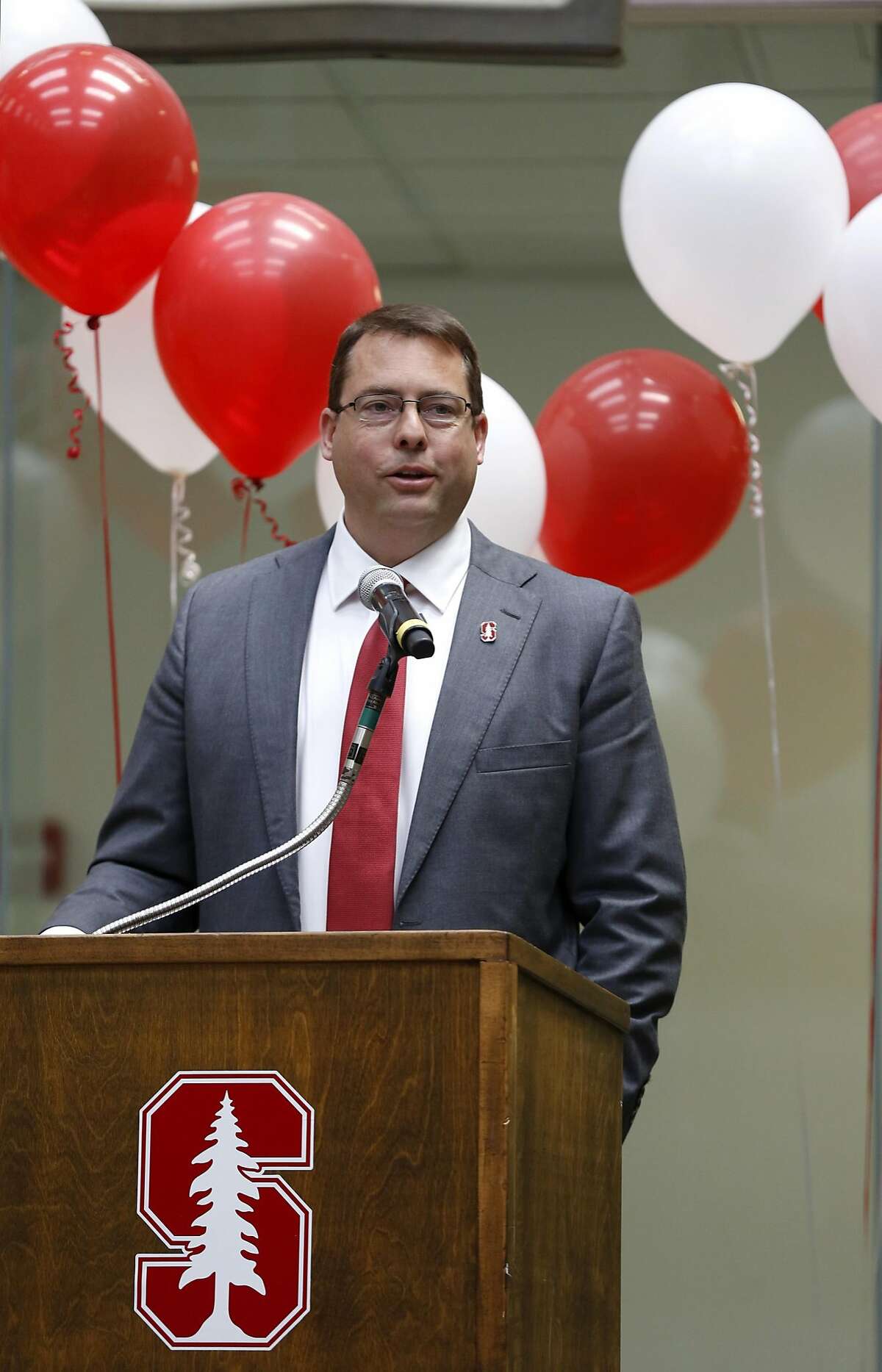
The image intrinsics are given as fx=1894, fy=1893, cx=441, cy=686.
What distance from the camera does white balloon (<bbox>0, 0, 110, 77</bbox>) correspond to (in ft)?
9.48

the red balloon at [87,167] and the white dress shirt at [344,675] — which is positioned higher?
the red balloon at [87,167]

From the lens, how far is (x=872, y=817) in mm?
3586

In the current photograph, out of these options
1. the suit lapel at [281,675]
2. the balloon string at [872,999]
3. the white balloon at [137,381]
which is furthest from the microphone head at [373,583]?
the balloon string at [872,999]

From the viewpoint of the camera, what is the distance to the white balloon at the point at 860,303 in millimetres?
2699

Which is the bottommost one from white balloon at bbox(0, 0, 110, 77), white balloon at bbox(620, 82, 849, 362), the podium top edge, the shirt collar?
the podium top edge

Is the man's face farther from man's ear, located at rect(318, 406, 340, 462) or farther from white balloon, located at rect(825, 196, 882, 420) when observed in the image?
white balloon, located at rect(825, 196, 882, 420)

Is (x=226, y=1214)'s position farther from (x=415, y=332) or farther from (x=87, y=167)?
(x=87, y=167)

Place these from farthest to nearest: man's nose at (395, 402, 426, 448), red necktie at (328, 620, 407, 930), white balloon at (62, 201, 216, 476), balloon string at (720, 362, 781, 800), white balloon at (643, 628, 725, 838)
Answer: white balloon at (643, 628, 725, 838) < balloon string at (720, 362, 781, 800) < white balloon at (62, 201, 216, 476) < man's nose at (395, 402, 426, 448) < red necktie at (328, 620, 407, 930)

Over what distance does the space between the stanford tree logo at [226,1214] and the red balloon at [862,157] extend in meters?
1.97

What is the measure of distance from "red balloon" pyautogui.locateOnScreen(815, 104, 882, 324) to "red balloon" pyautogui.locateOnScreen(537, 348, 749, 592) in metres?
0.25

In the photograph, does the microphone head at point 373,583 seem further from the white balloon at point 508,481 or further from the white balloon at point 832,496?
the white balloon at point 832,496

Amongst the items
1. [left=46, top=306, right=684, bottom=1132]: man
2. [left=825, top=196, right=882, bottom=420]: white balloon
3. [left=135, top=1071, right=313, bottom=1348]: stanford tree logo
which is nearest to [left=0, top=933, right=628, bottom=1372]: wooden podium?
[left=135, top=1071, right=313, bottom=1348]: stanford tree logo

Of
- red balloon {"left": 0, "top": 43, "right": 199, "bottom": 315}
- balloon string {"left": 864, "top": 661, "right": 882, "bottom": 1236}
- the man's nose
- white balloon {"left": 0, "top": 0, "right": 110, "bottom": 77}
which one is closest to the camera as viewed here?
the man's nose

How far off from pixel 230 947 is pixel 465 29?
7.06 ft
